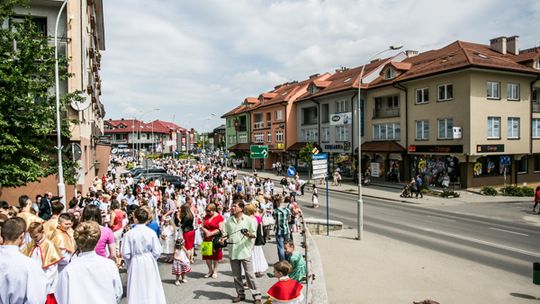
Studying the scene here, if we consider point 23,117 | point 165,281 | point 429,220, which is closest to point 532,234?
point 429,220

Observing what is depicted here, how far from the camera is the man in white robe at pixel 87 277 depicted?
380cm

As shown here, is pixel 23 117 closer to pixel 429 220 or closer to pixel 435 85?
pixel 429 220

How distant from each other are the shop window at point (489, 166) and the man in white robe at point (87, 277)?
1217 inches

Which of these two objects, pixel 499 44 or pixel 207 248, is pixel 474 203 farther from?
pixel 207 248

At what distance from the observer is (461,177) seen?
97.6 ft

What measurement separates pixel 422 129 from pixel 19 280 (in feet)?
107

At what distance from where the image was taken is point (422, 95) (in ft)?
107

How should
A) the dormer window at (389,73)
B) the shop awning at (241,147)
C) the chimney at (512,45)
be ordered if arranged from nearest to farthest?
the chimney at (512,45)
the dormer window at (389,73)
the shop awning at (241,147)

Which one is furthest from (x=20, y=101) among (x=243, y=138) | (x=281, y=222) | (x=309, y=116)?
(x=243, y=138)

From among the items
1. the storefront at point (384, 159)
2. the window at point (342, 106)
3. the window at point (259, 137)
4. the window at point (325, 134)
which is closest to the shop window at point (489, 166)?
the storefront at point (384, 159)

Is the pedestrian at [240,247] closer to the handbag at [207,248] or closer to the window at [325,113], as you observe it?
the handbag at [207,248]

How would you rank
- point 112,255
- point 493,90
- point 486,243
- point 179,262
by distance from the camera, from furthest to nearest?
point 493,90 → point 486,243 → point 179,262 → point 112,255

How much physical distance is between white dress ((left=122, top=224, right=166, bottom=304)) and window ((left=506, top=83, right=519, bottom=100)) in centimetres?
3291

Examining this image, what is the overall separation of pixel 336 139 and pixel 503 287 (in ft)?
114
